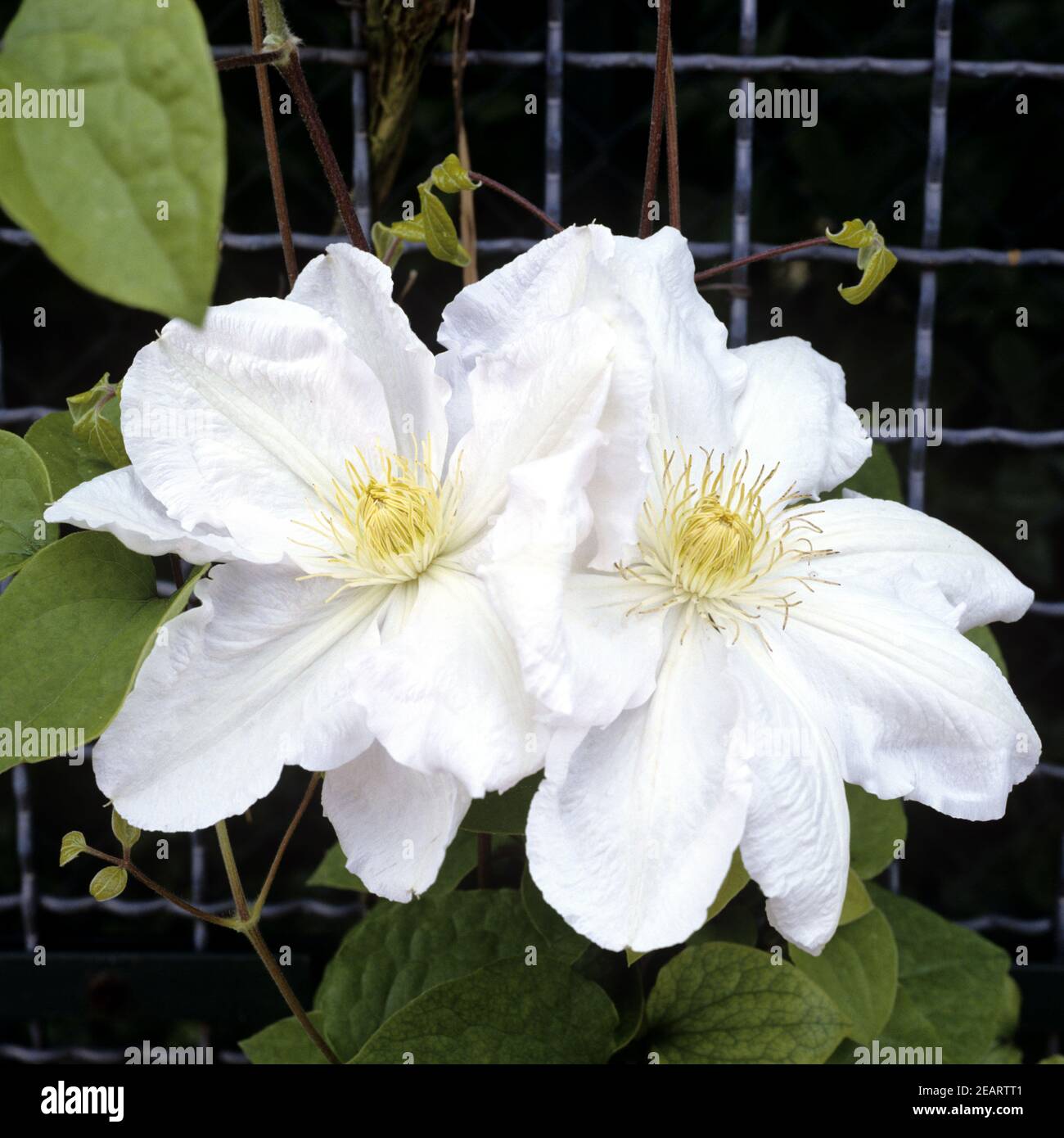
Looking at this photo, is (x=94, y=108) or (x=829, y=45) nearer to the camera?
(x=94, y=108)

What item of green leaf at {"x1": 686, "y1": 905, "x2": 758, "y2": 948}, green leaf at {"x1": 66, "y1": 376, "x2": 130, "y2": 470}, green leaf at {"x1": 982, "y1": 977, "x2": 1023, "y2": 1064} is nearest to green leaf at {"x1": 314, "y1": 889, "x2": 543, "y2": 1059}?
green leaf at {"x1": 686, "y1": 905, "x2": 758, "y2": 948}

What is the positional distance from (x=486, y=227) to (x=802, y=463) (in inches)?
24.5

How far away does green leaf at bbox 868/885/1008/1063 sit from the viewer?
2.55 feet

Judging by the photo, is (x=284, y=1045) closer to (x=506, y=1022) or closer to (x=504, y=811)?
(x=506, y=1022)

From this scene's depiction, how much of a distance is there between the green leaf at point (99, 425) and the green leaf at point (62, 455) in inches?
1.4

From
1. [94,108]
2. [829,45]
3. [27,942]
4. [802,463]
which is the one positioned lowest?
[27,942]

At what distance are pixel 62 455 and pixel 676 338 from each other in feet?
1.08

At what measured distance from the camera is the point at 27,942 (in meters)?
0.96

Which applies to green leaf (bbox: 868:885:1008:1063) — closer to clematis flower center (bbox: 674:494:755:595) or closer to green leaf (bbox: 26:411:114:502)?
clematis flower center (bbox: 674:494:755:595)

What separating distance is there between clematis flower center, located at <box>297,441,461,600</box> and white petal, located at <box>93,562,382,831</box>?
2 centimetres

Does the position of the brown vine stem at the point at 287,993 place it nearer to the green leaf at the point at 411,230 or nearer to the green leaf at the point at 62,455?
the green leaf at the point at 62,455

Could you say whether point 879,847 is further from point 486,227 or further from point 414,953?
point 486,227

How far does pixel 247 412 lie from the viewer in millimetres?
498
